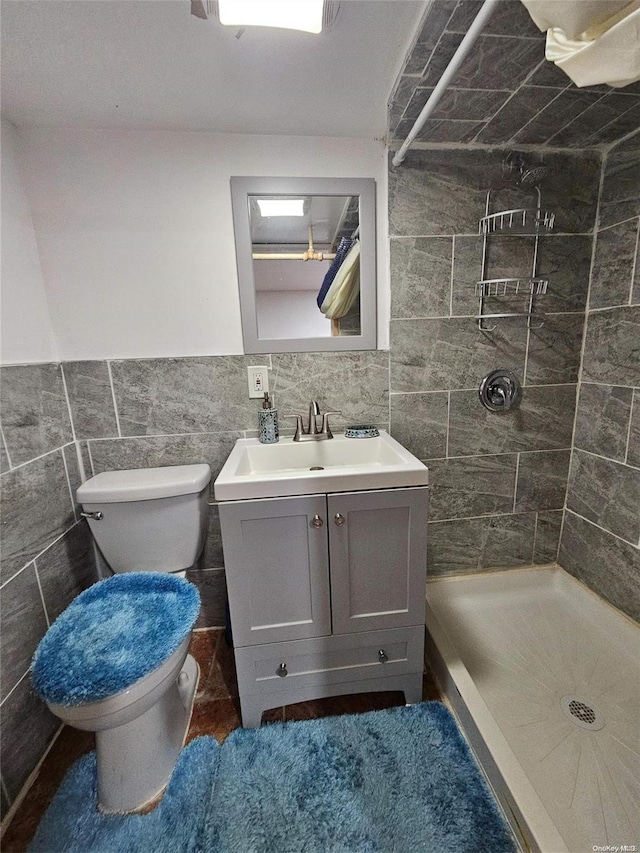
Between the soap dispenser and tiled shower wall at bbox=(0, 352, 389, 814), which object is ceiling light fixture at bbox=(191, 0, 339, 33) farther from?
the soap dispenser

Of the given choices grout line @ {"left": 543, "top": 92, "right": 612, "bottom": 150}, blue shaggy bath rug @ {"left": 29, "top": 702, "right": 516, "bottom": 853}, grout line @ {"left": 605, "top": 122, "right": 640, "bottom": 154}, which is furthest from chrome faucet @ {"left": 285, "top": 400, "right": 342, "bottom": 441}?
grout line @ {"left": 605, "top": 122, "right": 640, "bottom": 154}

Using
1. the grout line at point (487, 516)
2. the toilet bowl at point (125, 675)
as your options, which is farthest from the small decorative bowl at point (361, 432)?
the toilet bowl at point (125, 675)

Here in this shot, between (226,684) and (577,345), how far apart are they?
6.64 feet

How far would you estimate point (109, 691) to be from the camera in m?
0.78

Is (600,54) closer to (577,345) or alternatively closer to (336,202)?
(336,202)

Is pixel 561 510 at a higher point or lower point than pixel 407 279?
lower

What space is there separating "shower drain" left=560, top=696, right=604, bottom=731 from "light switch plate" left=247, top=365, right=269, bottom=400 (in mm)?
1541

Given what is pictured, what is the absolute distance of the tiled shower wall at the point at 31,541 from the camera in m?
0.95

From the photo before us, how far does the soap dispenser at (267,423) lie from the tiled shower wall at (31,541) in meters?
0.73

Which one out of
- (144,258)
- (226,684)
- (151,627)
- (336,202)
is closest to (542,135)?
(336,202)

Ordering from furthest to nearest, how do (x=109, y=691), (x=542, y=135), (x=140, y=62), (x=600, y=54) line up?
1. (x=542, y=135)
2. (x=140, y=62)
3. (x=109, y=691)
4. (x=600, y=54)

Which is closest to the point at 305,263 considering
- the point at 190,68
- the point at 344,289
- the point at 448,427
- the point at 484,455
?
the point at 344,289

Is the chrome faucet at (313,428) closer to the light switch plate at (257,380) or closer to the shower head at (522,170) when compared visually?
the light switch plate at (257,380)

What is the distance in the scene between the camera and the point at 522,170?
1.30 meters
